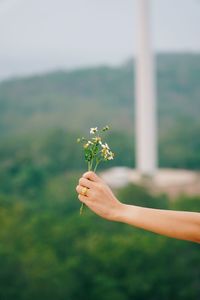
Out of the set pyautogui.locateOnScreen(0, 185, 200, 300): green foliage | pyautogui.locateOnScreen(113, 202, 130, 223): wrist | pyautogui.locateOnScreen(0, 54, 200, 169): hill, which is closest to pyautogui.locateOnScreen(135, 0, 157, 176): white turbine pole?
pyautogui.locateOnScreen(0, 54, 200, 169): hill

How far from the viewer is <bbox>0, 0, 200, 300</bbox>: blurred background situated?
16.6ft

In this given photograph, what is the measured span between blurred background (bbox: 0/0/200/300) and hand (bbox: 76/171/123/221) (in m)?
4.07

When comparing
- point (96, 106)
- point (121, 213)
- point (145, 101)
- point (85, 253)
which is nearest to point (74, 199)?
point (85, 253)

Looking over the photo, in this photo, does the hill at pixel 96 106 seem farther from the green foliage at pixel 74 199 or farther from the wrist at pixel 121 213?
the wrist at pixel 121 213

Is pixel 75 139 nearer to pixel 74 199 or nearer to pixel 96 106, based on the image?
pixel 96 106

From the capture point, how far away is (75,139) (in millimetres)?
5168

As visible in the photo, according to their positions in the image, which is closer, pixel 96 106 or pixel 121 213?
pixel 121 213

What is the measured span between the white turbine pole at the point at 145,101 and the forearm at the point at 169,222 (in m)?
4.35

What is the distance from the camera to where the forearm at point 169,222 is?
895 mm

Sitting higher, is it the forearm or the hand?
the hand

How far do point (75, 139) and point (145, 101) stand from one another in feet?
→ 2.27

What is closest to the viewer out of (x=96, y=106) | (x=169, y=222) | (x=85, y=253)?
(x=169, y=222)

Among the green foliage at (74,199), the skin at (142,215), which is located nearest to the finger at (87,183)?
the skin at (142,215)

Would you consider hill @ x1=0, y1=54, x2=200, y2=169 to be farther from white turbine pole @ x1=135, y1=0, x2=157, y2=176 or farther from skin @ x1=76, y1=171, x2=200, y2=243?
skin @ x1=76, y1=171, x2=200, y2=243
